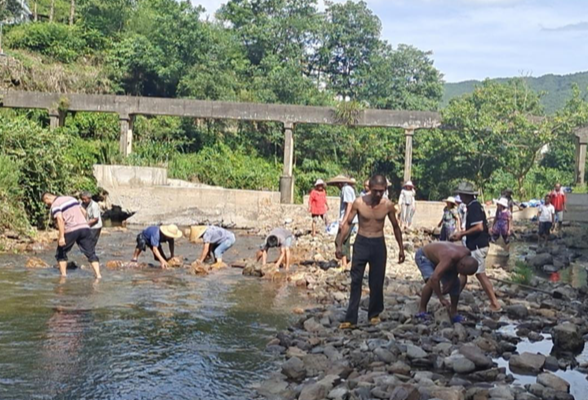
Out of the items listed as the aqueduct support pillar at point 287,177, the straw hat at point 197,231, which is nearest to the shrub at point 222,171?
the aqueduct support pillar at point 287,177

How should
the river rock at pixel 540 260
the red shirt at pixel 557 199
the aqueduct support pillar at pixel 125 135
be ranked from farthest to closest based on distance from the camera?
the aqueduct support pillar at pixel 125 135, the red shirt at pixel 557 199, the river rock at pixel 540 260

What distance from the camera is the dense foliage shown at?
27234 millimetres

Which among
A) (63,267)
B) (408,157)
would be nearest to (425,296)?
(63,267)

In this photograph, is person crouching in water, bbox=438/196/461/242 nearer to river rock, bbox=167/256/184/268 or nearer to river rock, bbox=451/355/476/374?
river rock, bbox=167/256/184/268

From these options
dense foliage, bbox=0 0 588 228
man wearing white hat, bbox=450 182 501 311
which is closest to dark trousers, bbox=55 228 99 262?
man wearing white hat, bbox=450 182 501 311

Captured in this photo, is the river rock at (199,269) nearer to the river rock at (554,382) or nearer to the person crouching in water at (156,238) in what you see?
the person crouching in water at (156,238)

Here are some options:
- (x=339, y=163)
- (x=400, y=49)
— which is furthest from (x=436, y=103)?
(x=339, y=163)

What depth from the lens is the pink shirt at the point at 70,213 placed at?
11047 millimetres

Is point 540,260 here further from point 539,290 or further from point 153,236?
point 153,236

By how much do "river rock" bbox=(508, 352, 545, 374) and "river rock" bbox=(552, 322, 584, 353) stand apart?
887mm

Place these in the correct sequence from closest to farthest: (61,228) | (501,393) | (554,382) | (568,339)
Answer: (501,393) → (554,382) → (568,339) → (61,228)

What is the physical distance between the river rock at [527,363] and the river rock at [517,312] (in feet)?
7.76

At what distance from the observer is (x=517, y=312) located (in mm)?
8859

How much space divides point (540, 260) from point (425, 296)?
883 centimetres
